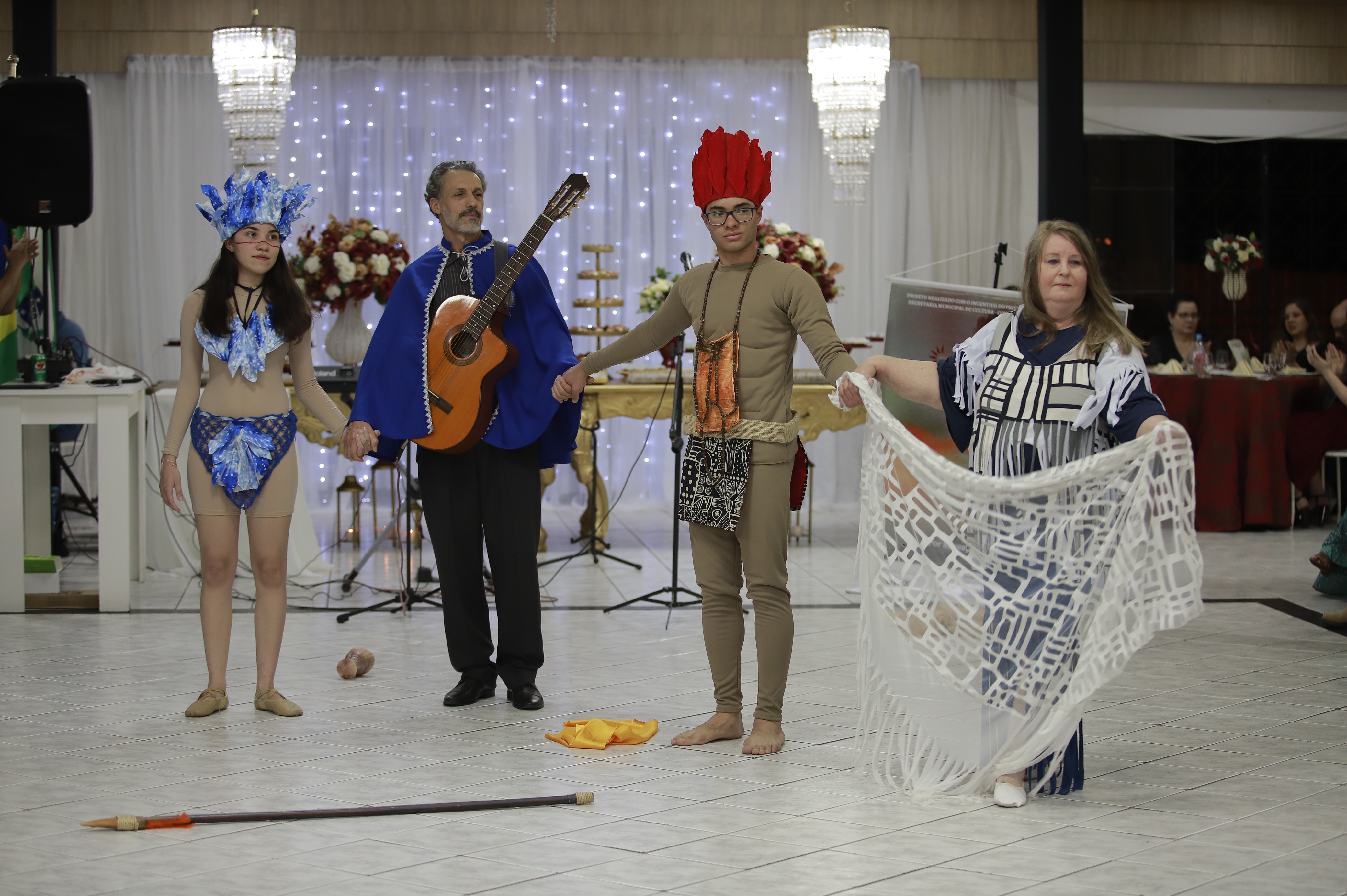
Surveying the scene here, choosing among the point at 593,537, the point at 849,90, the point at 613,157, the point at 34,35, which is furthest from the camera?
the point at 613,157

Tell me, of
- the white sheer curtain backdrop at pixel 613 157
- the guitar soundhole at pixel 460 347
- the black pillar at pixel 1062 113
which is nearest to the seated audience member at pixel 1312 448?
the black pillar at pixel 1062 113

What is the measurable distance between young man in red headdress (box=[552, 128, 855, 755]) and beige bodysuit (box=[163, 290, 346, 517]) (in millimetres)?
1207

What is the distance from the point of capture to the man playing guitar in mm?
3984

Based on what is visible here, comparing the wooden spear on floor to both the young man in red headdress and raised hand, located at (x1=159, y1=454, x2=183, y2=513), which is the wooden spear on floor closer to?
the young man in red headdress

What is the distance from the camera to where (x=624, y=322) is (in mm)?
9242

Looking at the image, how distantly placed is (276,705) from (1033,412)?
238 centimetres

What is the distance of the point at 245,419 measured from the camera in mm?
3873

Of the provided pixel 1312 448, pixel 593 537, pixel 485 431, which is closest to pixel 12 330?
pixel 593 537

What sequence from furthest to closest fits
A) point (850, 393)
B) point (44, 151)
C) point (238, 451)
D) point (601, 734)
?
1. point (44, 151)
2. point (238, 451)
3. point (601, 734)
4. point (850, 393)

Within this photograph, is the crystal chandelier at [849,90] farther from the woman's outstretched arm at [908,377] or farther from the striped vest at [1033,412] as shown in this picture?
the striped vest at [1033,412]

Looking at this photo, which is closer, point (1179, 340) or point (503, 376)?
point (503, 376)

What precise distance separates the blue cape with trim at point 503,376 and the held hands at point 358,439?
35mm

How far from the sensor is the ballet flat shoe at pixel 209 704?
3947 mm

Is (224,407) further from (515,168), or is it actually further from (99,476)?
(515,168)
